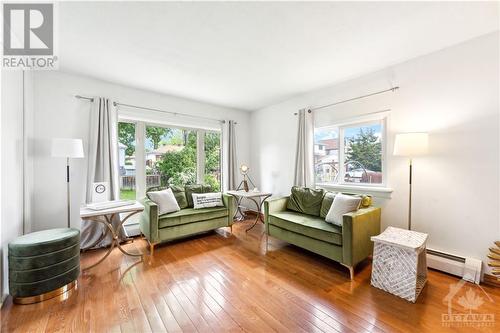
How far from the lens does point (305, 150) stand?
11.9ft

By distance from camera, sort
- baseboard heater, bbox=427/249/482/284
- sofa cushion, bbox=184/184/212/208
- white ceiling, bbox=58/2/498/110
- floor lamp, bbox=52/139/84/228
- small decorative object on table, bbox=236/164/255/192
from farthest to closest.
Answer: small decorative object on table, bbox=236/164/255/192
sofa cushion, bbox=184/184/212/208
floor lamp, bbox=52/139/84/228
baseboard heater, bbox=427/249/482/284
white ceiling, bbox=58/2/498/110

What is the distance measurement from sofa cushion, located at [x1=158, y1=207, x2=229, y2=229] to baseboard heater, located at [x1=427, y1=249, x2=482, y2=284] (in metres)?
2.80

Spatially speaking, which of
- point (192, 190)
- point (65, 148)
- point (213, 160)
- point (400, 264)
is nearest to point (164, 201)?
point (192, 190)

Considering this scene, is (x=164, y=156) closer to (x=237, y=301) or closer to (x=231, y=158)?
(x=231, y=158)

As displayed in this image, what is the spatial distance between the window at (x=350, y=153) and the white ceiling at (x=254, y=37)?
0.83 metres

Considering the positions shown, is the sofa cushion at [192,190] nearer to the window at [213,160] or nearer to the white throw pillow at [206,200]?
the white throw pillow at [206,200]

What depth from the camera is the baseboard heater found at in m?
2.07

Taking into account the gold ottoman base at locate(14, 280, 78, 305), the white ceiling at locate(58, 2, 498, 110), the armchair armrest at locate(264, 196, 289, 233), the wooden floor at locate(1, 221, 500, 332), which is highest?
the white ceiling at locate(58, 2, 498, 110)

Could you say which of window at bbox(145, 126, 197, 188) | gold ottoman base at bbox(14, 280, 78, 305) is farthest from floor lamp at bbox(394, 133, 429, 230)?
gold ottoman base at bbox(14, 280, 78, 305)

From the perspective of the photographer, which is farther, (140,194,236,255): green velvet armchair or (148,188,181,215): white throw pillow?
(148,188,181,215): white throw pillow

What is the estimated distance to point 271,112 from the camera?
4.50 meters

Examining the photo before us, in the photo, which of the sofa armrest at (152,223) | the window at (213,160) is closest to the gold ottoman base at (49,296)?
the sofa armrest at (152,223)

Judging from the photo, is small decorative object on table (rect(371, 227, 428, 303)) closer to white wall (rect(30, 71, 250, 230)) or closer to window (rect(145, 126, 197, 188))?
window (rect(145, 126, 197, 188))

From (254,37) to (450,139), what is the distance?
2425mm
